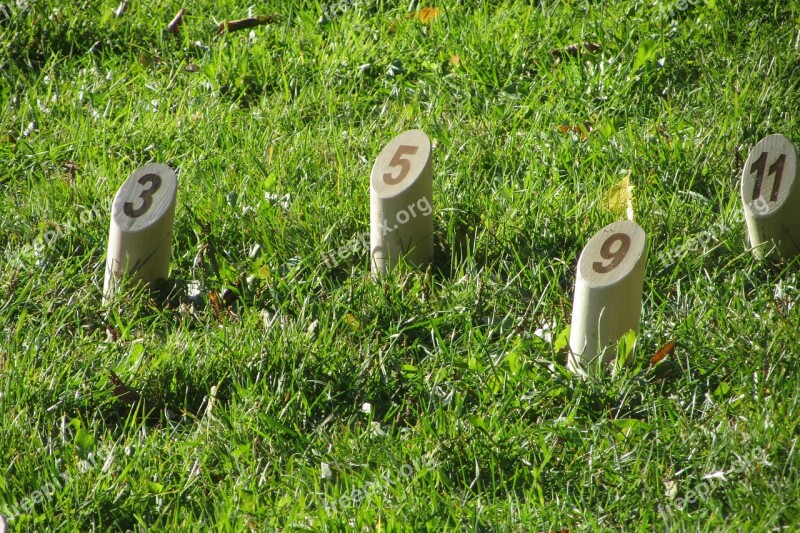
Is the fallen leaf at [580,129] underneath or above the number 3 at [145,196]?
underneath

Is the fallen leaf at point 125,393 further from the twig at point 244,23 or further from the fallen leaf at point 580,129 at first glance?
the twig at point 244,23

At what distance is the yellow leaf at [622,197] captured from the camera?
3.46m

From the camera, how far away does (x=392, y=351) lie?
3.00 metres

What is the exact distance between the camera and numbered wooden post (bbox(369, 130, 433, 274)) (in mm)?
3152

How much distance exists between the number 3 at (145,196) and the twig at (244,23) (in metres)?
1.78
